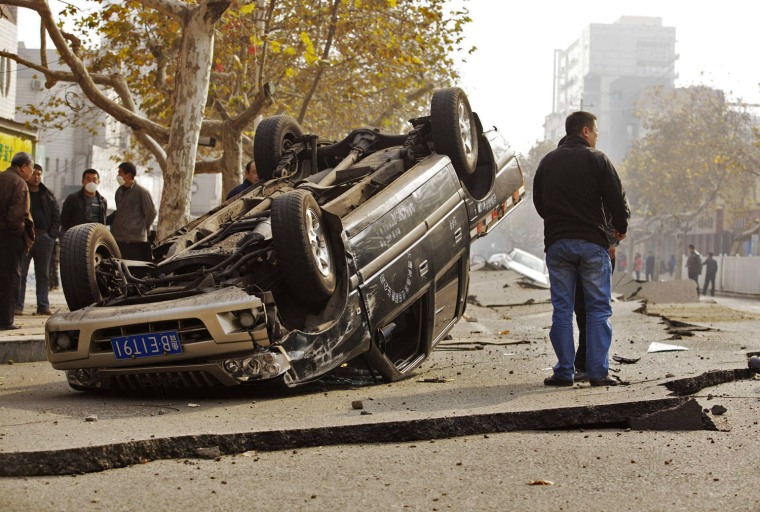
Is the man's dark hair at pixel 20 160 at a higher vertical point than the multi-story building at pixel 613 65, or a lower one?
lower

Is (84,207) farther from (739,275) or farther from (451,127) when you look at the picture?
(739,275)

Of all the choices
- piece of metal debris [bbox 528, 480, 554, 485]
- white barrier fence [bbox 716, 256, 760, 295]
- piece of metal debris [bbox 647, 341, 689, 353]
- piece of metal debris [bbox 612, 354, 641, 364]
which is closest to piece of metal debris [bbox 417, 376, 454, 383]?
piece of metal debris [bbox 612, 354, 641, 364]

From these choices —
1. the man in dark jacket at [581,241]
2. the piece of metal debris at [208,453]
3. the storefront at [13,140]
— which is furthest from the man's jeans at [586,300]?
the storefront at [13,140]

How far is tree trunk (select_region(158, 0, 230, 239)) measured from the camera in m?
14.2

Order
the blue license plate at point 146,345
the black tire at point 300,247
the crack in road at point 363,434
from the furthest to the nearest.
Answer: the black tire at point 300,247, the blue license plate at point 146,345, the crack in road at point 363,434

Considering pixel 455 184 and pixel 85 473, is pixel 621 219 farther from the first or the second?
pixel 85 473

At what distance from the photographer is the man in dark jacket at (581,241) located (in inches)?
270

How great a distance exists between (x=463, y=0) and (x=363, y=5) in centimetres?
346

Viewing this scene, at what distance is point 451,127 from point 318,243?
7.11 feet

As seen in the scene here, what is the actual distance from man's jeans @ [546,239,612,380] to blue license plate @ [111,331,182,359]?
256 cm

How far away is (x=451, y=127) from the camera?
8.23 m

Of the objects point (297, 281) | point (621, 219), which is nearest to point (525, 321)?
point (621, 219)

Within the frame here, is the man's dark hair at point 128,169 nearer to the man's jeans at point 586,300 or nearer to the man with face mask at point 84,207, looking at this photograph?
the man with face mask at point 84,207

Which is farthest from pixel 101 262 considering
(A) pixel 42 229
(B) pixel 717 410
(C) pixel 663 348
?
(A) pixel 42 229
